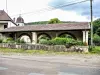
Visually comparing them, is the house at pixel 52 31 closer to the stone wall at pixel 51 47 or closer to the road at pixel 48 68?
the stone wall at pixel 51 47

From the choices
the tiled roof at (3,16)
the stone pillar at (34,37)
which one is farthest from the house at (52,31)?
the tiled roof at (3,16)

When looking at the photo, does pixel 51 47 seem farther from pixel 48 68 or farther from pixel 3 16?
pixel 3 16

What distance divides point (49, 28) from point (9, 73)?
30.8 metres

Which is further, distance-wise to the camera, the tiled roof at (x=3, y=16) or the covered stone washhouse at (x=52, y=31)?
the tiled roof at (x=3, y=16)

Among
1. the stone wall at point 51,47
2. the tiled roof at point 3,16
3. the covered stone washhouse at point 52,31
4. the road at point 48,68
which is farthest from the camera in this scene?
the tiled roof at point 3,16

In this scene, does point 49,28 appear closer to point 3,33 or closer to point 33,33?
point 33,33

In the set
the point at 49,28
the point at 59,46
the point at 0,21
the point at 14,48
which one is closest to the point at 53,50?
the point at 59,46

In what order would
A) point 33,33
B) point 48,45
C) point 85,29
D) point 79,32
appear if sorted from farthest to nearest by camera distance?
point 33,33
point 79,32
point 85,29
point 48,45

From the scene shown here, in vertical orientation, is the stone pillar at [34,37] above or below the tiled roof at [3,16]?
below

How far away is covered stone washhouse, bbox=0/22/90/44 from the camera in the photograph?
1524 inches

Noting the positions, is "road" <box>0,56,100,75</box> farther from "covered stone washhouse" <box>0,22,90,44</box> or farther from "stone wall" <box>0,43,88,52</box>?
"covered stone washhouse" <box>0,22,90,44</box>

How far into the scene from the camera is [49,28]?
42219 mm

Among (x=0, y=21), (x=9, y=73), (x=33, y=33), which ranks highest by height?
(x=0, y=21)

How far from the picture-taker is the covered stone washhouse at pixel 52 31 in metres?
38.7
